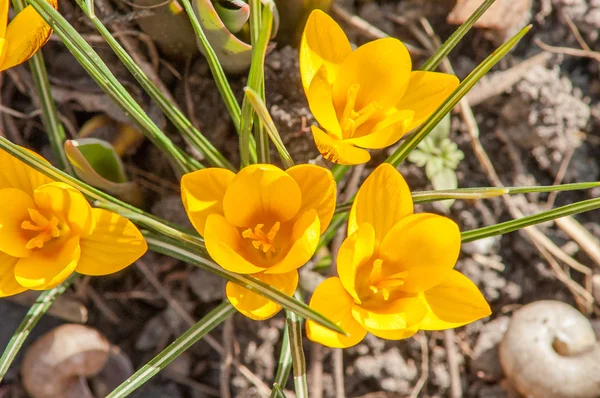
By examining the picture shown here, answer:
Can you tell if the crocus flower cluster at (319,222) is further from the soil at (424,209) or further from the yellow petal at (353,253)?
the soil at (424,209)

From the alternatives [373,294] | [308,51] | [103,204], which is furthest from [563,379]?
[103,204]

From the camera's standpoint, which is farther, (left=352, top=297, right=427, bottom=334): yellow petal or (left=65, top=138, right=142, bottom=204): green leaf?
(left=65, top=138, right=142, bottom=204): green leaf

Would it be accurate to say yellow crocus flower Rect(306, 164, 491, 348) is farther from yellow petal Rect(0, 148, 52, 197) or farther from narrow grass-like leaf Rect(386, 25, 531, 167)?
yellow petal Rect(0, 148, 52, 197)

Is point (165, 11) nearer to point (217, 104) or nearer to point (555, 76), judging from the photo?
point (217, 104)

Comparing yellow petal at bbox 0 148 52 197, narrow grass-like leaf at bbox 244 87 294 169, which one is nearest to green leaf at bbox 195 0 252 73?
narrow grass-like leaf at bbox 244 87 294 169

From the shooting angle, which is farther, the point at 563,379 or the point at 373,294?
the point at 563,379
